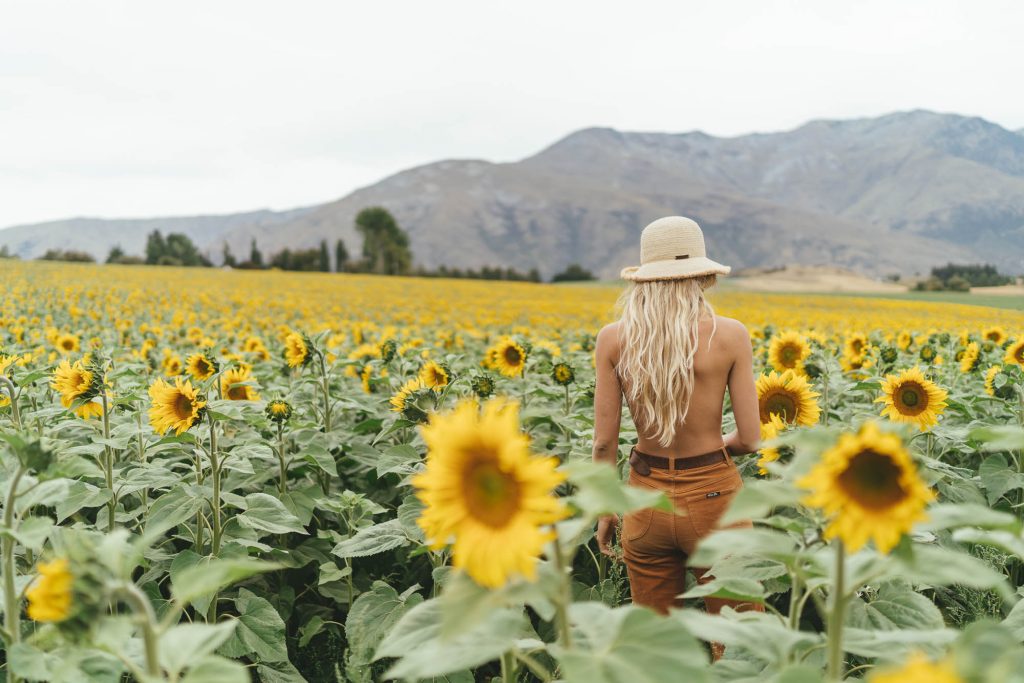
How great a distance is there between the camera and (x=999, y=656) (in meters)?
1.08

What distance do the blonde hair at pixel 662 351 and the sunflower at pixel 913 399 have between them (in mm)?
1080

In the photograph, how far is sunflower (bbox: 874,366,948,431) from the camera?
336 centimetres

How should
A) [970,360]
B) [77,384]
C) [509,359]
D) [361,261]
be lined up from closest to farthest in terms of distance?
[77,384] < [509,359] < [970,360] < [361,261]

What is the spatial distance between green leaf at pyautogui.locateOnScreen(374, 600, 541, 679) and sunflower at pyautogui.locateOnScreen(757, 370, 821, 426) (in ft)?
8.15

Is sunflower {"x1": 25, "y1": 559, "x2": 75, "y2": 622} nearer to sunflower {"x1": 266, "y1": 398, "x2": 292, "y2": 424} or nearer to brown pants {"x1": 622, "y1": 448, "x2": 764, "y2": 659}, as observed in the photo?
brown pants {"x1": 622, "y1": 448, "x2": 764, "y2": 659}

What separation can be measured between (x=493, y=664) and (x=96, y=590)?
282cm

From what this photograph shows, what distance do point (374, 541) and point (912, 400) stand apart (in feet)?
8.50

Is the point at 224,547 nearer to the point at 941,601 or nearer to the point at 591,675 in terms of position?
the point at 591,675

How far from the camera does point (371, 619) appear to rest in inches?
118

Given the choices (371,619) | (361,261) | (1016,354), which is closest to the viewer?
(371,619)

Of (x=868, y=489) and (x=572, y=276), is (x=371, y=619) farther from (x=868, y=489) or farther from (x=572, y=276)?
(x=572, y=276)

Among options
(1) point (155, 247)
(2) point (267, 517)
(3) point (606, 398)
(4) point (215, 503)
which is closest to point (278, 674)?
(2) point (267, 517)

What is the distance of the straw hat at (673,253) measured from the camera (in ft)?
10.0

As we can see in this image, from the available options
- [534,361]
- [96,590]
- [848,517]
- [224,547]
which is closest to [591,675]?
[848,517]
